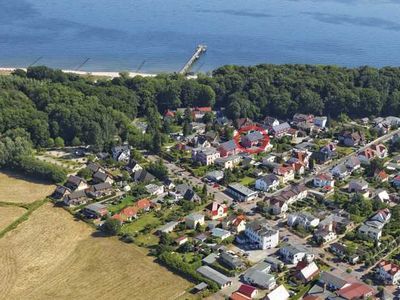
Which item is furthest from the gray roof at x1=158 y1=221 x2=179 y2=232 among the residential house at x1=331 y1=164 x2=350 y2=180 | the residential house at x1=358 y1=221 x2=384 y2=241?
the residential house at x1=331 y1=164 x2=350 y2=180

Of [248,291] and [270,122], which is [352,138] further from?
[248,291]

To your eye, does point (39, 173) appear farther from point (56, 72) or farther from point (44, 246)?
point (56, 72)

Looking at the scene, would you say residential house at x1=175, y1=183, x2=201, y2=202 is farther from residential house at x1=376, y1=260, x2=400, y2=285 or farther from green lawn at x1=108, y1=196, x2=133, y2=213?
residential house at x1=376, y1=260, x2=400, y2=285

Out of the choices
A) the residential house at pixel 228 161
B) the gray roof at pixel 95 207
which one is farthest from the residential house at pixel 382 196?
the gray roof at pixel 95 207

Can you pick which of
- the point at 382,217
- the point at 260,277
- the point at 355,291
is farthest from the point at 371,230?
the point at 260,277

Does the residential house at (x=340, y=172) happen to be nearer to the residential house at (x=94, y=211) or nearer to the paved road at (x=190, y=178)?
the paved road at (x=190, y=178)

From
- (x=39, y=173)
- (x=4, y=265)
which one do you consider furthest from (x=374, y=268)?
(x=39, y=173)

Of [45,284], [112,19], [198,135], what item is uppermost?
[112,19]
